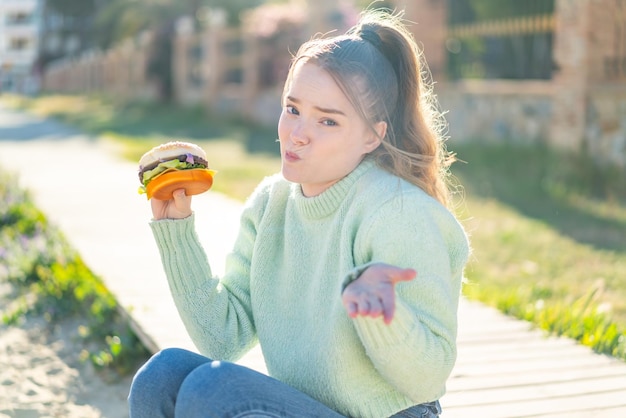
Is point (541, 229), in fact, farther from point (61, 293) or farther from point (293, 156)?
point (293, 156)

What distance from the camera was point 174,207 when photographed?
233 centimetres

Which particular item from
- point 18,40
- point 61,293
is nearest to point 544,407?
point 61,293

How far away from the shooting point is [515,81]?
9.91m

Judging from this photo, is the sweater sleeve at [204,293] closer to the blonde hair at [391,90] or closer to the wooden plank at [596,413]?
the blonde hair at [391,90]

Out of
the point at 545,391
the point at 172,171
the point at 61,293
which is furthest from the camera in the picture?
the point at 61,293

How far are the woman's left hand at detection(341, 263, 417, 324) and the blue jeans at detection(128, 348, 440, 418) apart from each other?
15.3 inches

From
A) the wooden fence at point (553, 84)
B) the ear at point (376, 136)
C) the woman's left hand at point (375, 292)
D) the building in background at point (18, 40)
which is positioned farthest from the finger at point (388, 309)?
the building in background at point (18, 40)

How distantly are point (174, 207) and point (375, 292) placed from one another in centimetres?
76

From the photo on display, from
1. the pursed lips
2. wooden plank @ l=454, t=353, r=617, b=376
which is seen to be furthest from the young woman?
wooden plank @ l=454, t=353, r=617, b=376

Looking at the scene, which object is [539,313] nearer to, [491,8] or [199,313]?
[199,313]

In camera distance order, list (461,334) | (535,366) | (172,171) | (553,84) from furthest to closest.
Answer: (553,84)
(461,334)
(535,366)
(172,171)

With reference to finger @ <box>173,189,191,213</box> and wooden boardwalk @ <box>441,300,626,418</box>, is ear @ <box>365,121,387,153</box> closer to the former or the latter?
finger @ <box>173,189,191,213</box>

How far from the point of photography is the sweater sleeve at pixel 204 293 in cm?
232

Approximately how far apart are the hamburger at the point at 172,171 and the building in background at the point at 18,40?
64779 mm
